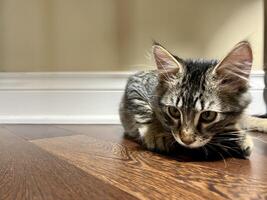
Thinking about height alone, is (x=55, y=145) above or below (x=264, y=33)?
below

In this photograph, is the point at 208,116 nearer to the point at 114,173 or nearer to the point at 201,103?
the point at 201,103

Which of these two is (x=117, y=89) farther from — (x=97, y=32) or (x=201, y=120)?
(x=201, y=120)

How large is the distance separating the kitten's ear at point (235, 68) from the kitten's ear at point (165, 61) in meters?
0.12

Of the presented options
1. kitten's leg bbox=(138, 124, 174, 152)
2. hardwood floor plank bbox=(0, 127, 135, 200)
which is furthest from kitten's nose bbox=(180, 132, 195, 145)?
hardwood floor plank bbox=(0, 127, 135, 200)

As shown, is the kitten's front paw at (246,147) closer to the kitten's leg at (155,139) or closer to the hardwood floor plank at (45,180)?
the kitten's leg at (155,139)

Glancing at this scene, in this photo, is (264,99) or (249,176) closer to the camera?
(249,176)

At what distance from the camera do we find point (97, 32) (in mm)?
1916

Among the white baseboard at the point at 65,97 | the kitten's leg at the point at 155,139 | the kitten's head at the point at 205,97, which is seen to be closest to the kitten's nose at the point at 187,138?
the kitten's head at the point at 205,97

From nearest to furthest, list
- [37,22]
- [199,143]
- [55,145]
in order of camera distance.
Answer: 1. [199,143]
2. [55,145]
3. [37,22]

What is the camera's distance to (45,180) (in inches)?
33.8

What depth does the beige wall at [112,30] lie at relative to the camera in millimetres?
1901

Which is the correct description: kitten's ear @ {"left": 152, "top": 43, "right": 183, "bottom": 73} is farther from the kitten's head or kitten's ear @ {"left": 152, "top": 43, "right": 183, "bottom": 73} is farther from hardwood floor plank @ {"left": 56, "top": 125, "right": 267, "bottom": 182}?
hardwood floor plank @ {"left": 56, "top": 125, "right": 267, "bottom": 182}

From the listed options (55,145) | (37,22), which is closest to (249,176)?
(55,145)

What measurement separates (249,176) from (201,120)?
0.68 feet
